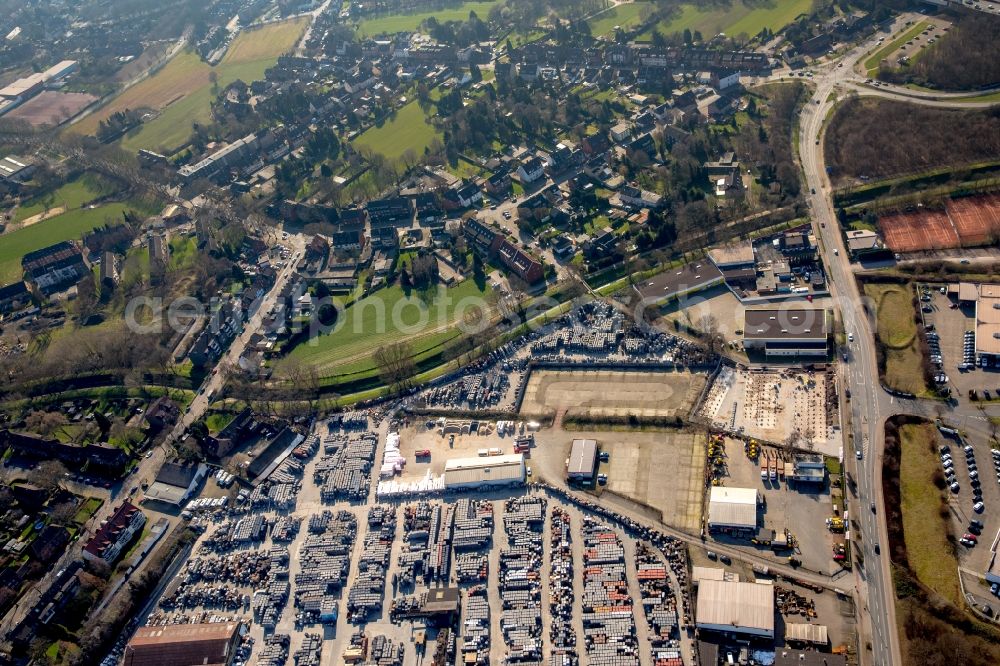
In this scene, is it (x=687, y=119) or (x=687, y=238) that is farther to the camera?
(x=687, y=119)

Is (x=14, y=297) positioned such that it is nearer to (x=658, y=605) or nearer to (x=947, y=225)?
(x=658, y=605)

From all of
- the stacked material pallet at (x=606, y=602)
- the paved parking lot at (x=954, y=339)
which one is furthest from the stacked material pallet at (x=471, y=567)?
the paved parking lot at (x=954, y=339)

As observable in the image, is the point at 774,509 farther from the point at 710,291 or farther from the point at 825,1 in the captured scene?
the point at 825,1

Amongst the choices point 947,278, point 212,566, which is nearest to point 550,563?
point 212,566

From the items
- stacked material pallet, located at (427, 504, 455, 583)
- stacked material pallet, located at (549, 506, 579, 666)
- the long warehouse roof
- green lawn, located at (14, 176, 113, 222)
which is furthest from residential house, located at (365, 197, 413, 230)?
stacked material pallet, located at (549, 506, 579, 666)

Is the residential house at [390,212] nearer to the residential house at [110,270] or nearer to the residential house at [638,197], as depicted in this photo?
the residential house at [638,197]

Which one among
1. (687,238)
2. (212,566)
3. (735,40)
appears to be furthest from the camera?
(735,40)

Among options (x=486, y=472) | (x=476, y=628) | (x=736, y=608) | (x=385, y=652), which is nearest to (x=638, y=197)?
(x=486, y=472)

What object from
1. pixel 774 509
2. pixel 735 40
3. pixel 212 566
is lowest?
pixel 212 566
